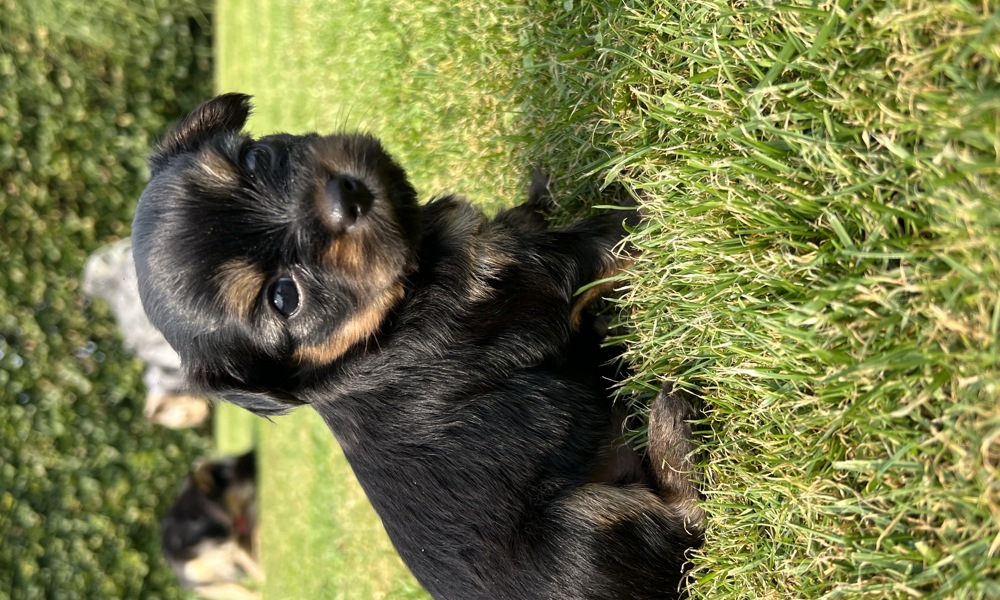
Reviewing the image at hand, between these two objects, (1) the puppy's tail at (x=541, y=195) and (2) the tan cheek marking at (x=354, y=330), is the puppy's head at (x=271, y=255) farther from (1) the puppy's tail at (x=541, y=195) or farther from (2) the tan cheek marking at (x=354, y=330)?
(1) the puppy's tail at (x=541, y=195)

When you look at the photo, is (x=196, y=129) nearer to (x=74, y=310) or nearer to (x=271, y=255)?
(x=271, y=255)

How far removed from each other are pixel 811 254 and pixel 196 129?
2465mm

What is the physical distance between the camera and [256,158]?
106 inches

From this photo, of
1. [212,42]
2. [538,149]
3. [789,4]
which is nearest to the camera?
[789,4]

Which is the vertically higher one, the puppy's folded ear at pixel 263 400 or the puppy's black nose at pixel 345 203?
the puppy's black nose at pixel 345 203

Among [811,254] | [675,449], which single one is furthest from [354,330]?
[811,254]

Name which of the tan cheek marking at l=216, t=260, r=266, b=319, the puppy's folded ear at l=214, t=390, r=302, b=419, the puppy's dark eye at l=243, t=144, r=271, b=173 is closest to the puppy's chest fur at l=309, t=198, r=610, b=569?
the puppy's folded ear at l=214, t=390, r=302, b=419

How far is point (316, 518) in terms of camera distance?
5.74m

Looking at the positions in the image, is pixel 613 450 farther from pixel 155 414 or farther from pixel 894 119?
pixel 155 414

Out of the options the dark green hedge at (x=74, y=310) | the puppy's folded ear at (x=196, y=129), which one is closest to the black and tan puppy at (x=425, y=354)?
the puppy's folded ear at (x=196, y=129)

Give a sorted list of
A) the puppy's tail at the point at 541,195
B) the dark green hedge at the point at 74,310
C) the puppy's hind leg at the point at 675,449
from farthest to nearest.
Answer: the dark green hedge at the point at 74,310, the puppy's tail at the point at 541,195, the puppy's hind leg at the point at 675,449

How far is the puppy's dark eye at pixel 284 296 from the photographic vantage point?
8.29 feet

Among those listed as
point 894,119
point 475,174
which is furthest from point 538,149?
point 894,119

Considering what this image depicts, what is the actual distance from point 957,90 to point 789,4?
0.54m
